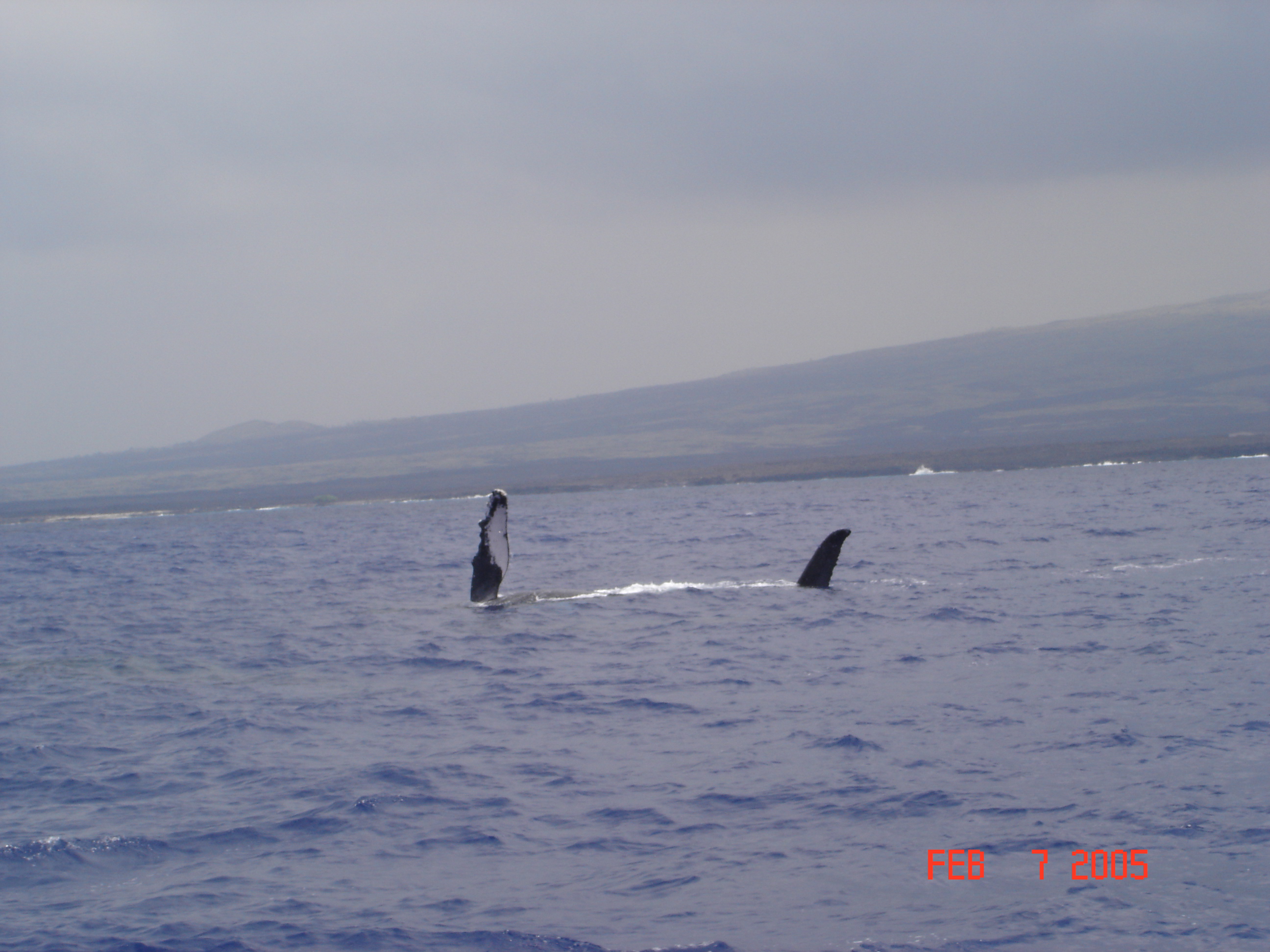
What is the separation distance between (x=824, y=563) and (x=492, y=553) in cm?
737

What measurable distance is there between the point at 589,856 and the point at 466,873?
94 centimetres

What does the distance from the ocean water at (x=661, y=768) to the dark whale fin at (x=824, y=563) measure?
0.96 metres

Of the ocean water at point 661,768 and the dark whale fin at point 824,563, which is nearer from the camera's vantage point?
the ocean water at point 661,768

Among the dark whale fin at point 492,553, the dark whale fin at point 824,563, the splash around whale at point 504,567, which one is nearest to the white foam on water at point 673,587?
the splash around whale at point 504,567

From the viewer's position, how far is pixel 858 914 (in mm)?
7398

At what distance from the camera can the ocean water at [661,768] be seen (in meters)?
7.56

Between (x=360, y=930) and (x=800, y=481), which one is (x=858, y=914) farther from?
(x=800, y=481)

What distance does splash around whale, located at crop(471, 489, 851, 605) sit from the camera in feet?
76.7

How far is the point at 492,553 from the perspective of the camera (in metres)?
23.9

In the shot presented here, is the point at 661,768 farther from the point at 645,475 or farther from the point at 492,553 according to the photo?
the point at 645,475

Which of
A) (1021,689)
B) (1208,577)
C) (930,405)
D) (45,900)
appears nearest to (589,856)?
(45,900)

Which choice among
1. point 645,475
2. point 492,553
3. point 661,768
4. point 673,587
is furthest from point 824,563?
point 645,475

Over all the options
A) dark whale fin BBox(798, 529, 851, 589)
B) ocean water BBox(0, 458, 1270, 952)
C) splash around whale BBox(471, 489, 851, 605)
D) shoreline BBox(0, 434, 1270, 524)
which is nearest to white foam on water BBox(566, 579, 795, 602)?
splash around whale BBox(471, 489, 851, 605)

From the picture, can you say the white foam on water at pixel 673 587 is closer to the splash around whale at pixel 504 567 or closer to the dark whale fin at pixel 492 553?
the splash around whale at pixel 504 567
